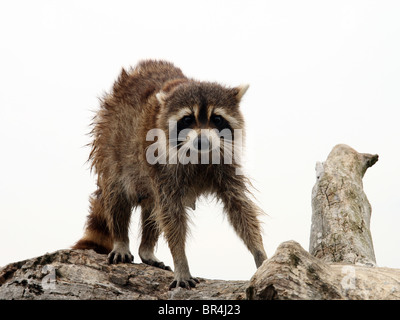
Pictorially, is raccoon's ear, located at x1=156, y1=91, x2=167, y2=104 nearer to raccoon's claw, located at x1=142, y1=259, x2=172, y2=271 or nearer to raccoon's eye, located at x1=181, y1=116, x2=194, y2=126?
raccoon's eye, located at x1=181, y1=116, x2=194, y2=126

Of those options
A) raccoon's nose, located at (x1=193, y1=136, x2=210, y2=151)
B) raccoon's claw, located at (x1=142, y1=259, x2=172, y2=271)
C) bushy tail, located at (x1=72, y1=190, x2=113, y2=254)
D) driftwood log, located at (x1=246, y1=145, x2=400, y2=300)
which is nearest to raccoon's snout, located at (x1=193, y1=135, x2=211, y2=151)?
raccoon's nose, located at (x1=193, y1=136, x2=210, y2=151)

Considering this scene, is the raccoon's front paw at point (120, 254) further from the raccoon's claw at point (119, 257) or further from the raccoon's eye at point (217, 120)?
the raccoon's eye at point (217, 120)

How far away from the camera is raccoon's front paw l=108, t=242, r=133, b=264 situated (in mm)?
6336

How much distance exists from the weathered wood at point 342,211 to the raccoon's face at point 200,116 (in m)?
1.55

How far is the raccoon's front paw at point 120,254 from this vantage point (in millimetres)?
6336

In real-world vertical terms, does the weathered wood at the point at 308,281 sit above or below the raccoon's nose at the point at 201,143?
below

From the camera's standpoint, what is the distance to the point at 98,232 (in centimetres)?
743

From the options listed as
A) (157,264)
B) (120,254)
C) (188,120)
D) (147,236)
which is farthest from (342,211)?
(120,254)

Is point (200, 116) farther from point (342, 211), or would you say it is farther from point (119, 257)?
point (342, 211)

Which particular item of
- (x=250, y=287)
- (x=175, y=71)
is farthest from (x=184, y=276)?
(x=175, y=71)

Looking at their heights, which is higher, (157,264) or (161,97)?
(161,97)

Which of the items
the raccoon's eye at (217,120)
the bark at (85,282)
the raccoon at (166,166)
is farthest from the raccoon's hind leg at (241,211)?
the bark at (85,282)

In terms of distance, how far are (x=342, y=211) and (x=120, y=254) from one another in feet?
9.35
